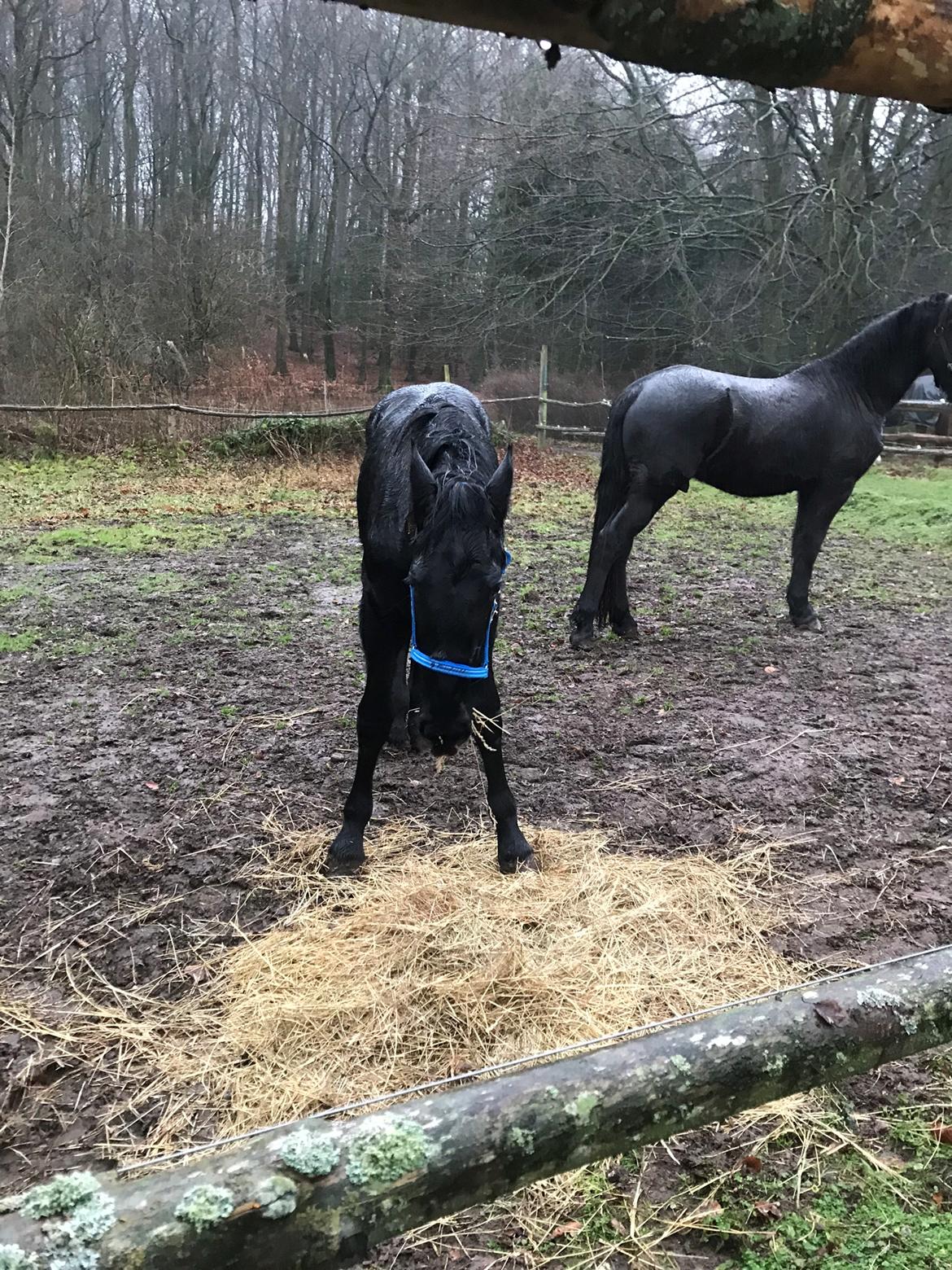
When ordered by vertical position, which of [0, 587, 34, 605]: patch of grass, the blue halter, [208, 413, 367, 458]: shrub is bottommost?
[0, 587, 34, 605]: patch of grass

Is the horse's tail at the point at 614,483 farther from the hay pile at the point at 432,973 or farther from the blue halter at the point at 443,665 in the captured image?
the blue halter at the point at 443,665

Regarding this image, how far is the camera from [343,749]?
4.50m

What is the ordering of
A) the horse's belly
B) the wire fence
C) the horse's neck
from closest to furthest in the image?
the horse's belly < the horse's neck < the wire fence

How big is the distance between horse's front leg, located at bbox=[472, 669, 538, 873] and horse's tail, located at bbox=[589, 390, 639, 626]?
3154 mm

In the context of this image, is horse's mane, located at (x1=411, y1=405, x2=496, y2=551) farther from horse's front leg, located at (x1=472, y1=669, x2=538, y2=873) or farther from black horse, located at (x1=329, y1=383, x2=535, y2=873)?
horse's front leg, located at (x1=472, y1=669, x2=538, y2=873)

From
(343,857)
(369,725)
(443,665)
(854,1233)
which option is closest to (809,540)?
(369,725)

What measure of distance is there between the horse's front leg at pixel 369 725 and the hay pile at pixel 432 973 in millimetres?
102

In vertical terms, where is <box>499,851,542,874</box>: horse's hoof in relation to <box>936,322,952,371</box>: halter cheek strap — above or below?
below

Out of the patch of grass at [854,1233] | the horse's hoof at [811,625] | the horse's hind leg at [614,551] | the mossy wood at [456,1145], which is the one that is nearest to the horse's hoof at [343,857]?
the patch of grass at [854,1233]

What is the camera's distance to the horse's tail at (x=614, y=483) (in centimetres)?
631

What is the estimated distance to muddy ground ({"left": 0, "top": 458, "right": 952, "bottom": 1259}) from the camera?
3061 millimetres

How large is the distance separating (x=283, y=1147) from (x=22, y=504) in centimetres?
1166

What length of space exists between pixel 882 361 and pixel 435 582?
5.51m

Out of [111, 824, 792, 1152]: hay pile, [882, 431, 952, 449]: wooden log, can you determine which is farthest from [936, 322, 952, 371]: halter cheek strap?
[882, 431, 952, 449]: wooden log
